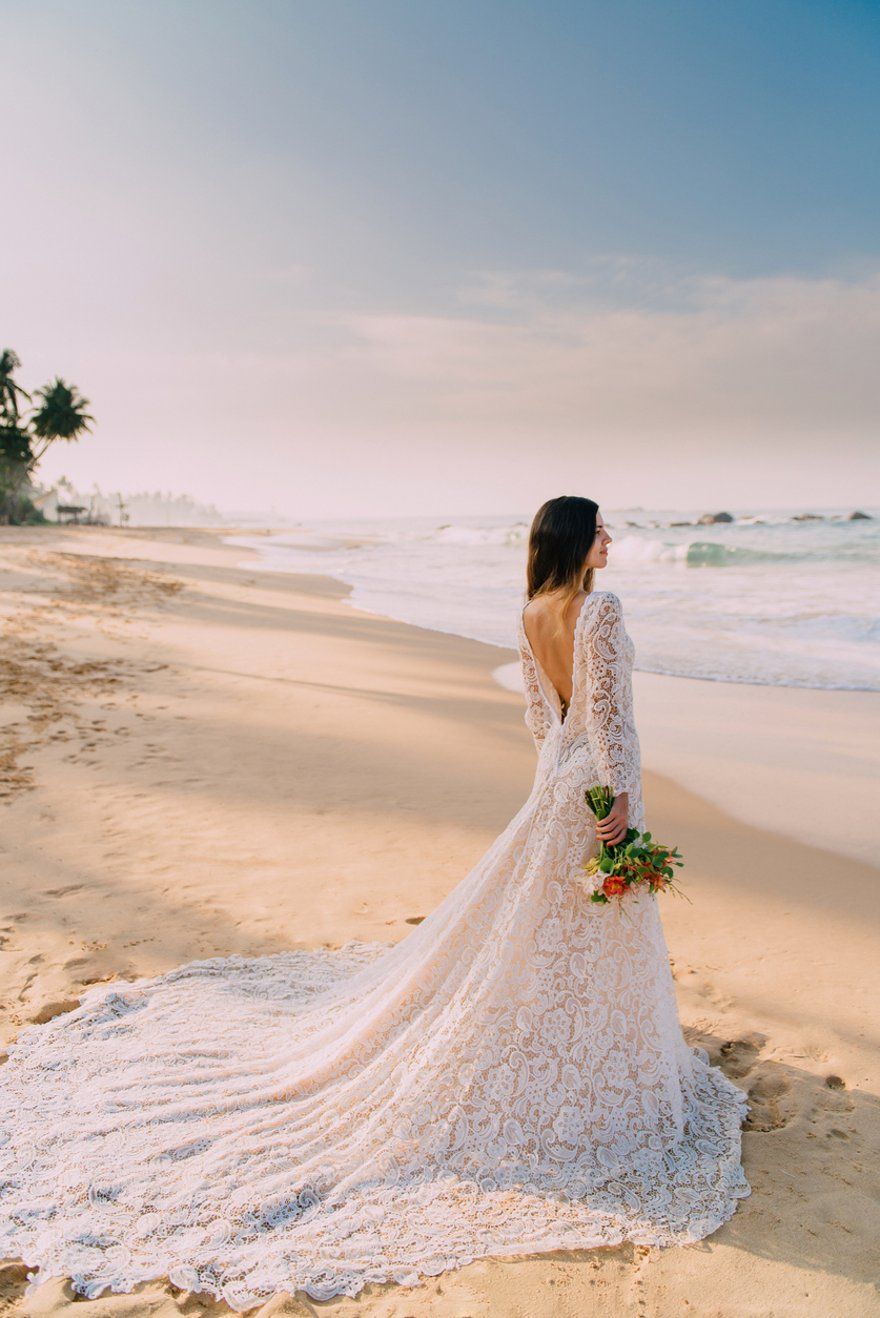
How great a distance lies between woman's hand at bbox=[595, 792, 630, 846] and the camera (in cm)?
269

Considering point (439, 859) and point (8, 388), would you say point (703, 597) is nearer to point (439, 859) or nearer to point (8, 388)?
point (439, 859)

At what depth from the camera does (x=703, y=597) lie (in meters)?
22.0

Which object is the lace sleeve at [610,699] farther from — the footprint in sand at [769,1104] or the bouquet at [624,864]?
the footprint in sand at [769,1104]

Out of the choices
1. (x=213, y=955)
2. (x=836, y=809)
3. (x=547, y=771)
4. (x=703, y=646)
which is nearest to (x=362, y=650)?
(x=703, y=646)

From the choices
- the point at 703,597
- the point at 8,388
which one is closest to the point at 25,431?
Result: the point at 8,388

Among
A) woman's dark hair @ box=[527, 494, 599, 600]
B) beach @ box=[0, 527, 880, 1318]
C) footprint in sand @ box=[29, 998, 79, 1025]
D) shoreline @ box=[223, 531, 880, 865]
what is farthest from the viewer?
shoreline @ box=[223, 531, 880, 865]

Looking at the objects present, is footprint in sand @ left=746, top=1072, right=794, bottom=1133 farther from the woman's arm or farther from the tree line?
the tree line

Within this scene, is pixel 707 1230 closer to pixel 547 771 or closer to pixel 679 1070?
pixel 679 1070

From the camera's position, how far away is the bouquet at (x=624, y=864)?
2627 mm

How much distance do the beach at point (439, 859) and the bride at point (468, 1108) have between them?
0.11 meters

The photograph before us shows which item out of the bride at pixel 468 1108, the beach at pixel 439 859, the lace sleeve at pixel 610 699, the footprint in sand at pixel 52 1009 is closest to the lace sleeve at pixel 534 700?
the bride at pixel 468 1108

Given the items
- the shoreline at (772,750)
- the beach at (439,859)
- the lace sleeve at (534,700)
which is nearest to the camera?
the beach at (439,859)

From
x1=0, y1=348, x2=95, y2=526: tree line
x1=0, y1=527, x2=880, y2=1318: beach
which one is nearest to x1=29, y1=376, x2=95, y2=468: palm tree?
x1=0, y1=348, x2=95, y2=526: tree line

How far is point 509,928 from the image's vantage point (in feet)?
9.28
